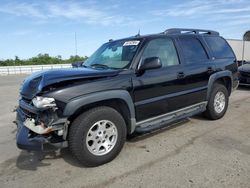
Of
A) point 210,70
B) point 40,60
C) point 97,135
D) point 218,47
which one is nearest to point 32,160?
point 97,135

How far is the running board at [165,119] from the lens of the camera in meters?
4.24

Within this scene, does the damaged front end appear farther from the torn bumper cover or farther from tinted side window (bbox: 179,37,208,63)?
tinted side window (bbox: 179,37,208,63)

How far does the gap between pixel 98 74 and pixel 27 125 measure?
47.2 inches

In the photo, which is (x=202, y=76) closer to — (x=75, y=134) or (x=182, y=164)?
(x=182, y=164)

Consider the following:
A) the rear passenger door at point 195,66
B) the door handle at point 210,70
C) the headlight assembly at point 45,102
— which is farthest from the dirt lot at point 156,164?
the door handle at point 210,70

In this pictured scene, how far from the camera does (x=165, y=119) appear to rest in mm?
4574

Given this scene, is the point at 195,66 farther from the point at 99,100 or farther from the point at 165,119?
the point at 99,100

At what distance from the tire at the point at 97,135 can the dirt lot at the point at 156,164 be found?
16cm

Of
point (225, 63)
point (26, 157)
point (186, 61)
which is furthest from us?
point (225, 63)

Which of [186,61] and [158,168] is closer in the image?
[158,168]

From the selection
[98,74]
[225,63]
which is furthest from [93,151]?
[225,63]

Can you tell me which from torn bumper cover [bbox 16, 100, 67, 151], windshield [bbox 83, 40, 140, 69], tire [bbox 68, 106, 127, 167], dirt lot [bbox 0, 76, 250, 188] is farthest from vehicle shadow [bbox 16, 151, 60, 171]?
windshield [bbox 83, 40, 140, 69]

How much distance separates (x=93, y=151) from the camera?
366cm

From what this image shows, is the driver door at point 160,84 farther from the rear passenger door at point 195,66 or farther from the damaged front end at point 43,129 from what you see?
the damaged front end at point 43,129
